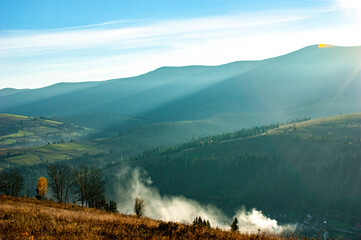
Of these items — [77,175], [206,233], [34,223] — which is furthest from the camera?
[77,175]

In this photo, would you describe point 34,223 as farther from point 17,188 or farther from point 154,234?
point 17,188

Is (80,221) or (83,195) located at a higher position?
(80,221)

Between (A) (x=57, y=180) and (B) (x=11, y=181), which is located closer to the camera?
(A) (x=57, y=180)

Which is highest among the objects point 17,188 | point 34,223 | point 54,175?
point 34,223

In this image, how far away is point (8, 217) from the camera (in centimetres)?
1961

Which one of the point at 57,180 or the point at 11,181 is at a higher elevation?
the point at 57,180

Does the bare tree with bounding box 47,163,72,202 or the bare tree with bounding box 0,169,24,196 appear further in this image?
the bare tree with bounding box 0,169,24,196

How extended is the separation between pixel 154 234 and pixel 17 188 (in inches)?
4077

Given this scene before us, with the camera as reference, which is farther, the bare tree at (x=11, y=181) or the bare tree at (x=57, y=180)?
the bare tree at (x=11, y=181)

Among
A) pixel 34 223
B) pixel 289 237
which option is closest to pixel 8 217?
pixel 34 223

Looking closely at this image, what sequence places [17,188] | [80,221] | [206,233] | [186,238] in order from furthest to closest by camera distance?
[17,188]
[80,221]
[206,233]
[186,238]

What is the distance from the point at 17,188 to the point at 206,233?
104 metres

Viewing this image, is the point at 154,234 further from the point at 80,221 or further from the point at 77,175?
the point at 77,175

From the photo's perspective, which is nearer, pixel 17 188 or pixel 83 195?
pixel 83 195
